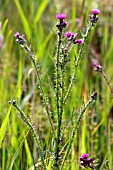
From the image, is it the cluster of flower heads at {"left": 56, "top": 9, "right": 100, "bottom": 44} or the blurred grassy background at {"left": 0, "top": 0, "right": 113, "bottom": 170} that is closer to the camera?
the cluster of flower heads at {"left": 56, "top": 9, "right": 100, "bottom": 44}

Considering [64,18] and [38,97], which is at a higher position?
[38,97]

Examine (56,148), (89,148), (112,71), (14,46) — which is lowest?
(56,148)

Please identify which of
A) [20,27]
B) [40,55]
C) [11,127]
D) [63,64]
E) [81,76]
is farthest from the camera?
[20,27]

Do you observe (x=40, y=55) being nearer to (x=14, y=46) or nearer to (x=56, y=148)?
(x=14, y=46)

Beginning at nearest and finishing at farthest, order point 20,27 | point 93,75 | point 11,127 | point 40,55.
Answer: point 11,127 < point 40,55 < point 93,75 < point 20,27

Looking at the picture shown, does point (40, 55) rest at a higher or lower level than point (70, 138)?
higher

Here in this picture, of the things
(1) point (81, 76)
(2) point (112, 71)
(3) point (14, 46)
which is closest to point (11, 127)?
(1) point (81, 76)

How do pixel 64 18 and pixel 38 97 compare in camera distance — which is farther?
pixel 38 97

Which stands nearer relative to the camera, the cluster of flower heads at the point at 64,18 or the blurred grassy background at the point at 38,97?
the cluster of flower heads at the point at 64,18
